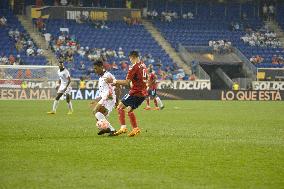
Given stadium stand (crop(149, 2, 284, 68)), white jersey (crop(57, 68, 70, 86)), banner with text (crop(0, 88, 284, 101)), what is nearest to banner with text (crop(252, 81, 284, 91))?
banner with text (crop(0, 88, 284, 101))

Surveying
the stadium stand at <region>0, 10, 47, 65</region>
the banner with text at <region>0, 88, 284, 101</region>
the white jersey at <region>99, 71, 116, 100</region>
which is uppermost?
the white jersey at <region>99, 71, 116, 100</region>

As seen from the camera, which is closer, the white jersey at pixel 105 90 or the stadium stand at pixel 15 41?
the white jersey at pixel 105 90

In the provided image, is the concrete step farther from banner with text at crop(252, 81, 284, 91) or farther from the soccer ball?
the soccer ball

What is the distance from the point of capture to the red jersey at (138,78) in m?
17.2

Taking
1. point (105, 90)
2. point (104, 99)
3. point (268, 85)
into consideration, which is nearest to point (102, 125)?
point (104, 99)

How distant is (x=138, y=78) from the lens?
1739cm

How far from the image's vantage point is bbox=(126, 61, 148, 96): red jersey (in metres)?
17.2

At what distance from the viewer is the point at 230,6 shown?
6319cm

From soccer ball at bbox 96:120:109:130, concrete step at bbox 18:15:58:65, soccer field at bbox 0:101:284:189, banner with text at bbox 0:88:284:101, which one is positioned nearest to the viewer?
soccer field at bbox 0:101:284:189

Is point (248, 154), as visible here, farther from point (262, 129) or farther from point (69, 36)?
point (69, 36)

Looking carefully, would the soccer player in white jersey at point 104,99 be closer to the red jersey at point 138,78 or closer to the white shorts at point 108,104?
the white shorts at point 108,104

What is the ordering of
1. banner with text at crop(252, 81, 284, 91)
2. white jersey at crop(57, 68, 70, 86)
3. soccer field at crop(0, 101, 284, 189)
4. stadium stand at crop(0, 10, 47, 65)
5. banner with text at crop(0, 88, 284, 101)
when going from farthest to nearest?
banner with text at crop(252, 81, 284, 91) → stadium stand at crop(0, 10, 47, 65) → banner with text at crop(0, 88, 284, 101) → white jersey at crop(57, 68, 70, 86) → soccer field at crop(0, 101, 284, 189)

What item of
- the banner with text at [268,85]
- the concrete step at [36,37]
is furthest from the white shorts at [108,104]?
the banner with text at [268,85]

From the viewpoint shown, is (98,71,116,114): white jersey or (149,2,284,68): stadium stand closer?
(98,71,116,114): white jersey
